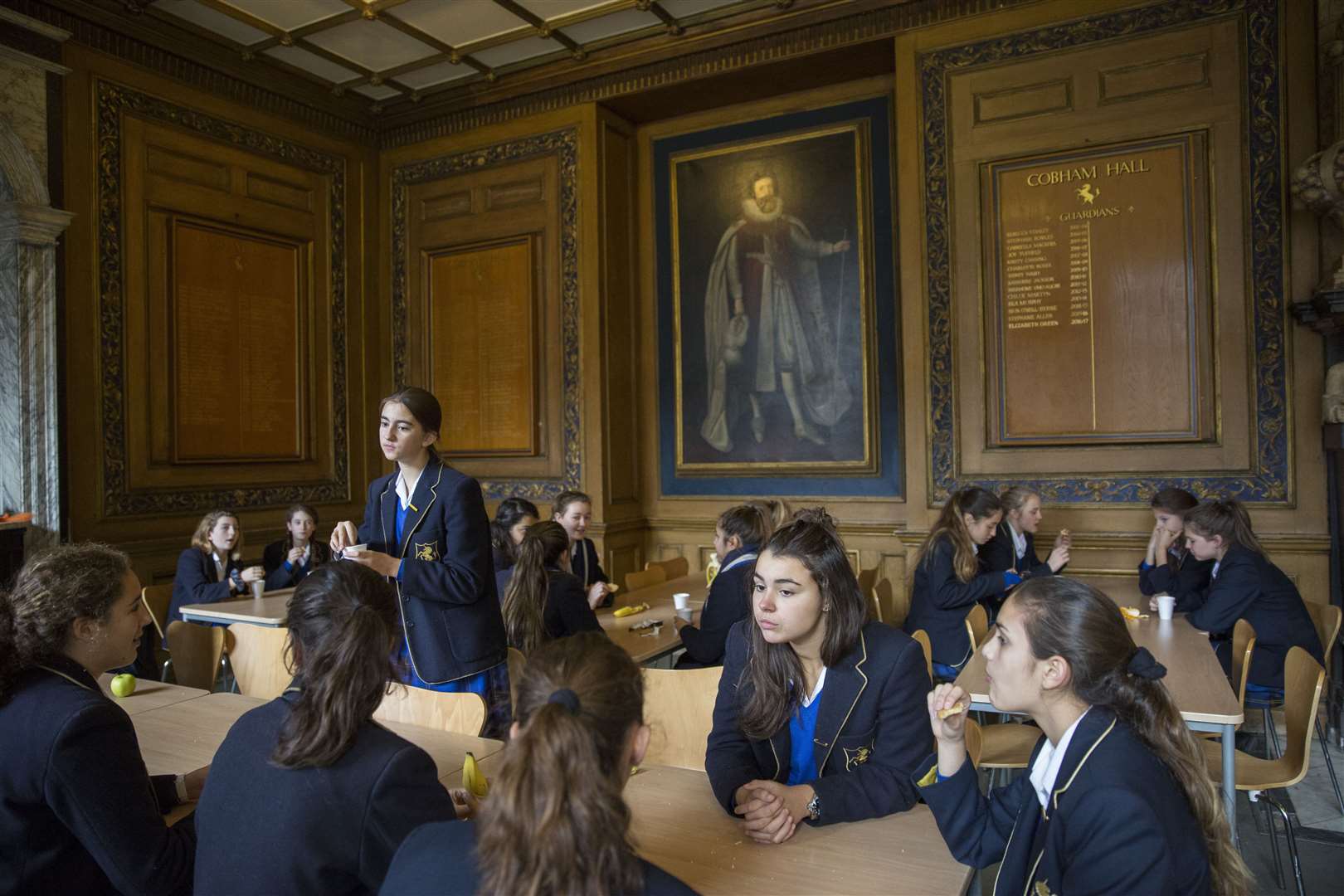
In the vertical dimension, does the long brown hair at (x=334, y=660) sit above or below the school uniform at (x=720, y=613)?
above

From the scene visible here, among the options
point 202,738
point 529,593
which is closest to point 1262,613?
point 529,593

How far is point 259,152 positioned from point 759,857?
7241 millimetres

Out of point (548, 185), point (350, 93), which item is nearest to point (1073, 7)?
point (548, 185)

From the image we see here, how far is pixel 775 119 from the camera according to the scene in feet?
23.5

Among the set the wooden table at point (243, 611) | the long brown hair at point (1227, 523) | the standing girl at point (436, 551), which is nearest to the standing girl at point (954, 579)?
the long brown hair at point (1227, 523)

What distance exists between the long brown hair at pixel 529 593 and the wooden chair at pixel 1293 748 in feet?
8.06

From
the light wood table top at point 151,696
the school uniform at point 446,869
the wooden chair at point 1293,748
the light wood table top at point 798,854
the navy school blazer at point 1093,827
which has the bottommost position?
the wooden chair at point 1293,748

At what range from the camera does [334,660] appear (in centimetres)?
152

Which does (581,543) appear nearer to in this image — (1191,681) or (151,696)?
(151,696)

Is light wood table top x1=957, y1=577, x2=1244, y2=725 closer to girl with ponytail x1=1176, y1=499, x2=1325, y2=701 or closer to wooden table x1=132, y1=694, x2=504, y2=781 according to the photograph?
girl with ponytail x1=1176, y1=499, x2=1325, y2=701

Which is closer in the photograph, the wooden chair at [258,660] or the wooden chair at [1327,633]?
the wooden chair at [258,660]

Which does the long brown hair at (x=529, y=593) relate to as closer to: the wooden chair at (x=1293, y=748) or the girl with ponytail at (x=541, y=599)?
the girl with ponytail at (x=541, y=599)

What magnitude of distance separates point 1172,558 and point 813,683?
369cm

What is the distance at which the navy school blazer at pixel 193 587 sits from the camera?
16.7 ft
